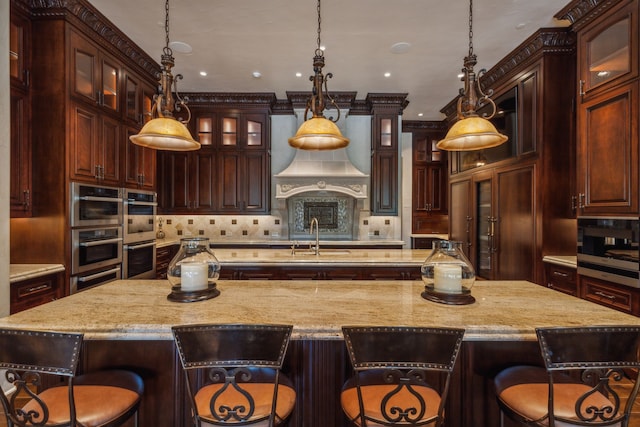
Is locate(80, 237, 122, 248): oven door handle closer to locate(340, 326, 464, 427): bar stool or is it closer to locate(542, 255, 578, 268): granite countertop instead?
locate(340, 326, 464, 427): bar stool

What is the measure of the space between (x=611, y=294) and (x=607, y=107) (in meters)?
1.50

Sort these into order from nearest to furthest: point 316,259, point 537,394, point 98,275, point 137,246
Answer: point 537,394
point 98,275
point 316,259
point 137,246

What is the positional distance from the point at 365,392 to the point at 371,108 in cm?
483

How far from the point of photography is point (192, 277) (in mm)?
1662

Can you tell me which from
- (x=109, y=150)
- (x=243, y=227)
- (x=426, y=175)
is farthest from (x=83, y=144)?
(x=426, y=175)

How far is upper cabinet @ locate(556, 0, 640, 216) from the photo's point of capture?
2.31 metres

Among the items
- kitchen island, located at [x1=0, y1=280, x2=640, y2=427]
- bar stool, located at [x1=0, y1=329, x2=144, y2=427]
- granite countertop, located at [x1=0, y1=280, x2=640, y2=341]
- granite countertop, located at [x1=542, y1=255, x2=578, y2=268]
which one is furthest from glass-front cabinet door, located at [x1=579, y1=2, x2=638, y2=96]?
bar stool, located at [x1=0, y1=329, x2=144, y2=427]

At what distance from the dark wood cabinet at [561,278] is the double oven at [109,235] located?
4.53 m

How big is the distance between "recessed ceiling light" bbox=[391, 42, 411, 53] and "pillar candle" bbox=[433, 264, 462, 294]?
2828 millimetres

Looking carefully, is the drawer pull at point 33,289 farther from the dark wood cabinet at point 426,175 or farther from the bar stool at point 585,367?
the dark wood cabinet at point 426,175

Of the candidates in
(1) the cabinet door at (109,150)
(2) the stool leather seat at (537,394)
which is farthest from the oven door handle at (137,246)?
(2) the stool leather seat at (537,394)

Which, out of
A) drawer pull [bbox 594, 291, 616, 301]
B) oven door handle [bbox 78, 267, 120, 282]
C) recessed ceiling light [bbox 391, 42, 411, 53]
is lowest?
drawer pull [bbox 594, 291, 616, 301]

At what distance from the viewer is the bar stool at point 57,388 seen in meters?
1.01

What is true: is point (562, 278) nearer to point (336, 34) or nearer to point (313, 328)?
point (313, 328)
